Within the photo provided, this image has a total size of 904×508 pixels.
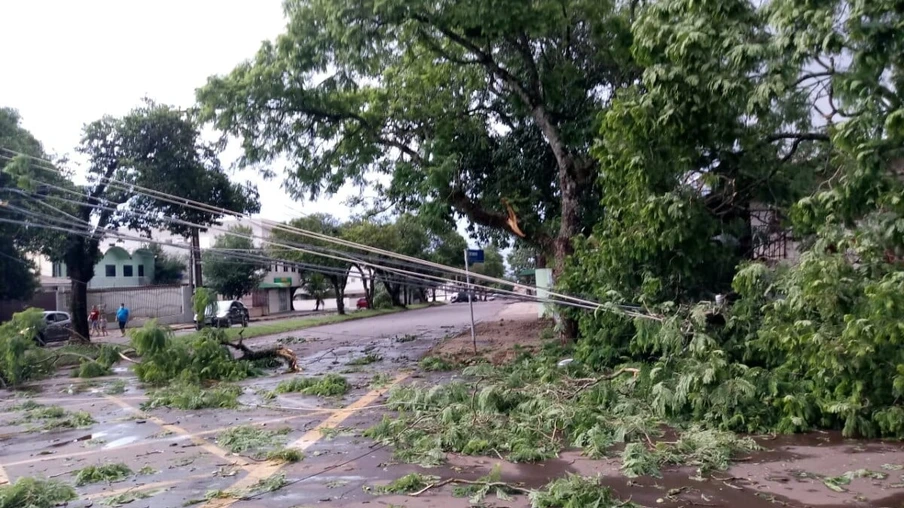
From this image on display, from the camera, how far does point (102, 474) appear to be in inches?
286

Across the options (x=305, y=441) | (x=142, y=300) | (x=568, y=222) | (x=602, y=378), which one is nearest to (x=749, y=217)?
(x=602, y=378)

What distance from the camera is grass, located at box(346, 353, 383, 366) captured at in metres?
16.9

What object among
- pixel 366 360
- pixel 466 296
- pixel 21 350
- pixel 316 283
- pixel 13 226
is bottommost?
pixel 366 360

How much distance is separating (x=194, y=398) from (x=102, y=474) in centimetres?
448

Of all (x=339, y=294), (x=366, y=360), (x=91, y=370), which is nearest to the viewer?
(x=91, y=370)

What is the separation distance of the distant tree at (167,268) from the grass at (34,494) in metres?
46.1

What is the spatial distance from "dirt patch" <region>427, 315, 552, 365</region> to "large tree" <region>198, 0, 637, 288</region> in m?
2.48

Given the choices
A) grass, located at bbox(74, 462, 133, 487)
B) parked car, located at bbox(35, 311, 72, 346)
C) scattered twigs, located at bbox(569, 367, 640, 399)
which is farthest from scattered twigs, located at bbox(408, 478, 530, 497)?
parked car, located at bbox(35, 311, 72, 346)

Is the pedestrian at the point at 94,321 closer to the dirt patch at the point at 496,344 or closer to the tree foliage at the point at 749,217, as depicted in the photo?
the dirt patch at the point at 496,344

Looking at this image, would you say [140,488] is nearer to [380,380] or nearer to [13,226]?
[380,380]

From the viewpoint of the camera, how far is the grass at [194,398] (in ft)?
37.9

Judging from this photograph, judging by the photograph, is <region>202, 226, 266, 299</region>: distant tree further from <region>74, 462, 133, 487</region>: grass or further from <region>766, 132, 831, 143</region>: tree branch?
<region>74, 462, 133, 487</region>: grass

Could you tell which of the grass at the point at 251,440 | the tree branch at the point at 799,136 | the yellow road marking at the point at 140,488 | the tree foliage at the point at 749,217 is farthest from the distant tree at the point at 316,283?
the yellow road marking at the point at 140,488

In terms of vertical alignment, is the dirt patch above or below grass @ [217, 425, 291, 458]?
above
